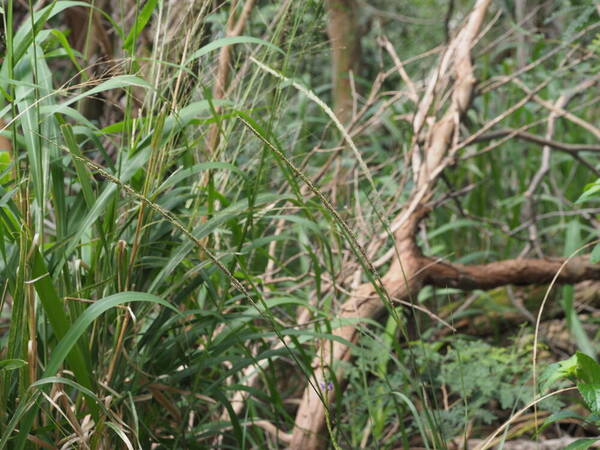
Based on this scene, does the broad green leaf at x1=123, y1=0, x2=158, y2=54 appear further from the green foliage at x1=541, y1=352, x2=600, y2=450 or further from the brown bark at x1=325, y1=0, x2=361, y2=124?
the brown bark at x1=325, y1=0, x2=361, y2=124

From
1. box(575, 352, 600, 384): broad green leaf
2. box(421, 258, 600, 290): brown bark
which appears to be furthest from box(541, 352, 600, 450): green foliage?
box(421, 258, 600, 290): brown bark

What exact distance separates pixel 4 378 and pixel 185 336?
10.7 inches

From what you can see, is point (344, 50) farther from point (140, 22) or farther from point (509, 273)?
point (140, 22)

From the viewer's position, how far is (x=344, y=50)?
3295mm

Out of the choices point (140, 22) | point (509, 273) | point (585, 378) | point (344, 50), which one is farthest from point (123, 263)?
point (344, 50)

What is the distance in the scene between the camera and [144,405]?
119 cm

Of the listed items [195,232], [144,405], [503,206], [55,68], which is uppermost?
[55,68]

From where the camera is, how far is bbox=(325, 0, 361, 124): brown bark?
3314mm

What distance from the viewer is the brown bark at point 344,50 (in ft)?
10.9

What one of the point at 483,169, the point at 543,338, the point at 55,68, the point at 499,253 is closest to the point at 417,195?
the point at 543,338

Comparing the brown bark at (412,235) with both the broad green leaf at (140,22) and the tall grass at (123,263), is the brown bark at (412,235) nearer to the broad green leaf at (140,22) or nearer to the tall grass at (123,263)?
the tall grass at (123,263)

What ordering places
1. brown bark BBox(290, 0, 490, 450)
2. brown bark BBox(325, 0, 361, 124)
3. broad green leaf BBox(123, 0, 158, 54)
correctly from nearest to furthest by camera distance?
broad green leaf BBox(123, 0, 158, 54), brown bark BBox(290, 0, 490, 450), brown bark BBox(325, 0, 361, 124)

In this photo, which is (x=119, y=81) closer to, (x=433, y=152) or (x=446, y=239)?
(x=433, y=152)

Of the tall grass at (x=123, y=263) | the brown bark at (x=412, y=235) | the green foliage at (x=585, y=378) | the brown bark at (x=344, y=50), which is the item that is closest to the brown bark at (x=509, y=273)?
the brown bark at (x=412, y=235)
